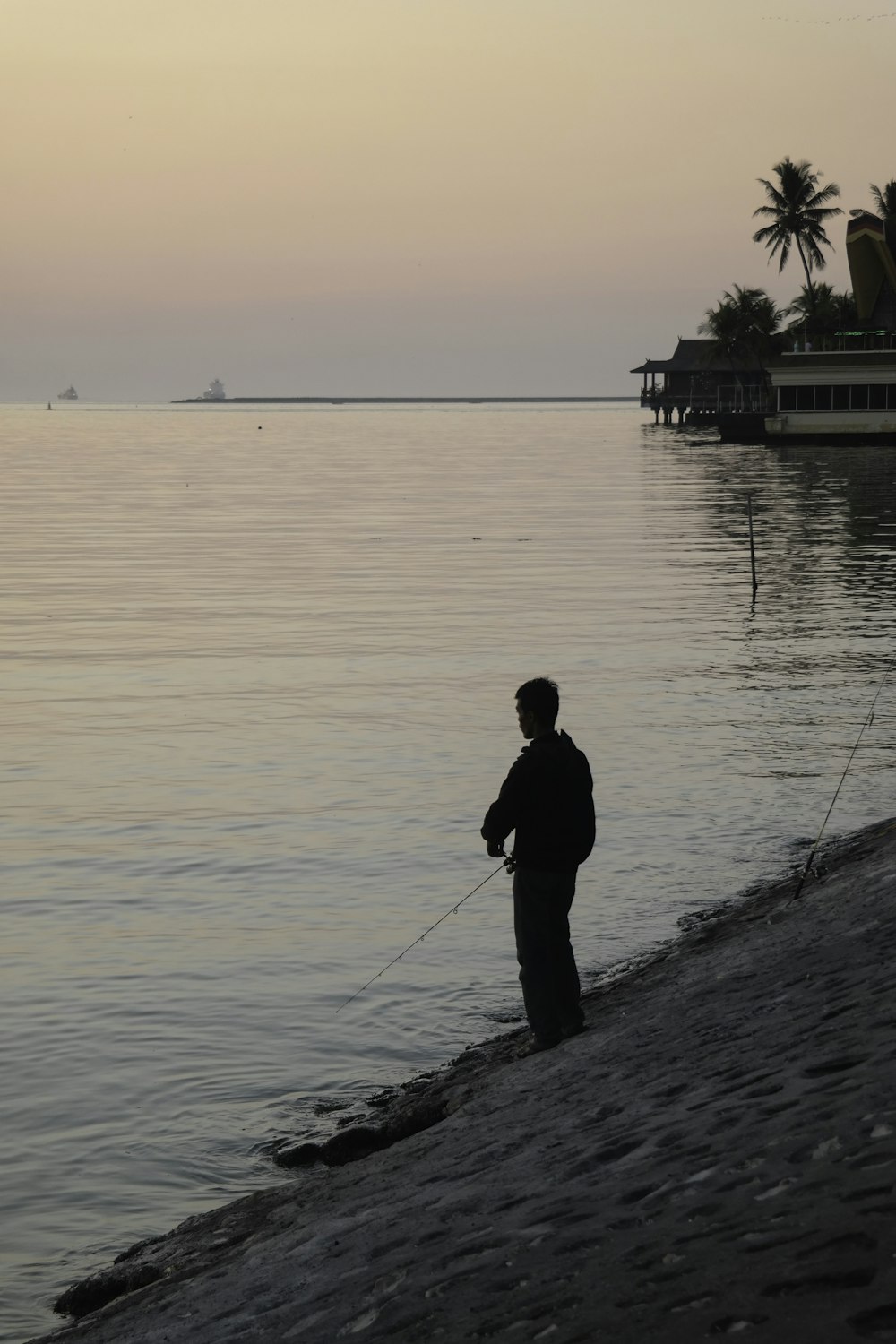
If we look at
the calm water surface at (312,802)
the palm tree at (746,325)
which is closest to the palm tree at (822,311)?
the palm tree at (746,325)

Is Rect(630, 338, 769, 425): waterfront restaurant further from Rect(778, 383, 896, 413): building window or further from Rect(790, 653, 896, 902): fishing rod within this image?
Rect(790, 653, 896, 902): fishing rod

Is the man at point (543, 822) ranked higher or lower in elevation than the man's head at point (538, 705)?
lower

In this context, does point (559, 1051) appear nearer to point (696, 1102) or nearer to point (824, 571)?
point (696, 1102)

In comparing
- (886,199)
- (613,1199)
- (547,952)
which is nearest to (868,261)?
(886,199)

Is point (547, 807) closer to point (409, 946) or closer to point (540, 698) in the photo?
point (540, 698)

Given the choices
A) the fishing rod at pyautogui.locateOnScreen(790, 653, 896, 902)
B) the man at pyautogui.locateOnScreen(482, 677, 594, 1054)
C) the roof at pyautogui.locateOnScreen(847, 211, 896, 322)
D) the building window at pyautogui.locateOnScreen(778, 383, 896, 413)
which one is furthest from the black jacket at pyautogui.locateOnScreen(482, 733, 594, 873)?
the roof at pyautogui.locateOnScreen(847, 211, 896, 322)

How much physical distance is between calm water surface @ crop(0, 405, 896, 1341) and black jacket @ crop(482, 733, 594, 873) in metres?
2.05

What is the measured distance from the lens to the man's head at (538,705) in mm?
7887

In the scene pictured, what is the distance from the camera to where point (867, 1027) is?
6.64 m

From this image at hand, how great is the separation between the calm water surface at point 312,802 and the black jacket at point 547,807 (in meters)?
2.05

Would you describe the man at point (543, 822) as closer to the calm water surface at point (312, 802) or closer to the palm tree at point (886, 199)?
the calm water surface at point (312, 802)

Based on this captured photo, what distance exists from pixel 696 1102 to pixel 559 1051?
2010 mm

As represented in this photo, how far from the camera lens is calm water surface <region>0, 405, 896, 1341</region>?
9.11 metres

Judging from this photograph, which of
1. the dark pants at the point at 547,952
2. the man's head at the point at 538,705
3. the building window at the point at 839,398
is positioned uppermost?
the building window at the point at 839,398
